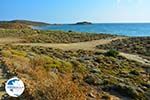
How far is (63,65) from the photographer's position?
72.9 ft

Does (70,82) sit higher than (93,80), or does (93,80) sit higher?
(70,82)

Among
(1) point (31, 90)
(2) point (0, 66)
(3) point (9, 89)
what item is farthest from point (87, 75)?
(3) point (9, 89)

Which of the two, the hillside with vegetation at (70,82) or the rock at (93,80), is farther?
the rock at (93,80)

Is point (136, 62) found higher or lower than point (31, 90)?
lower

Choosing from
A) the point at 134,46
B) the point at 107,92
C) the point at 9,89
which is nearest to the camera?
the point at 9,89

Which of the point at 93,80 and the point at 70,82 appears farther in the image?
the point at 93,80

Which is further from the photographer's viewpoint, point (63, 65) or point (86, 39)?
point (86, 39)

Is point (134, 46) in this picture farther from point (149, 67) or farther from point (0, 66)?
point (0, 66)

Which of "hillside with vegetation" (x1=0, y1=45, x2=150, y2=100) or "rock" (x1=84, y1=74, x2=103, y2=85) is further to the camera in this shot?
"rock" (x1=84, y1=74, x2=103, y2=85)

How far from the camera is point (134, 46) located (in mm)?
43562

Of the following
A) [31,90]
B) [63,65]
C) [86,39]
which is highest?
[31,90]

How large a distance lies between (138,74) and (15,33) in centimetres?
3829

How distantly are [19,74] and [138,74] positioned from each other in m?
11.0

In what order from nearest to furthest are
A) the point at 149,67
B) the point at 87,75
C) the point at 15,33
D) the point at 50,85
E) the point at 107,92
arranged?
the point at 50,85 < the point at 107,92 < the point at 87,75 < the point at 149,67 < the point at 15,33
